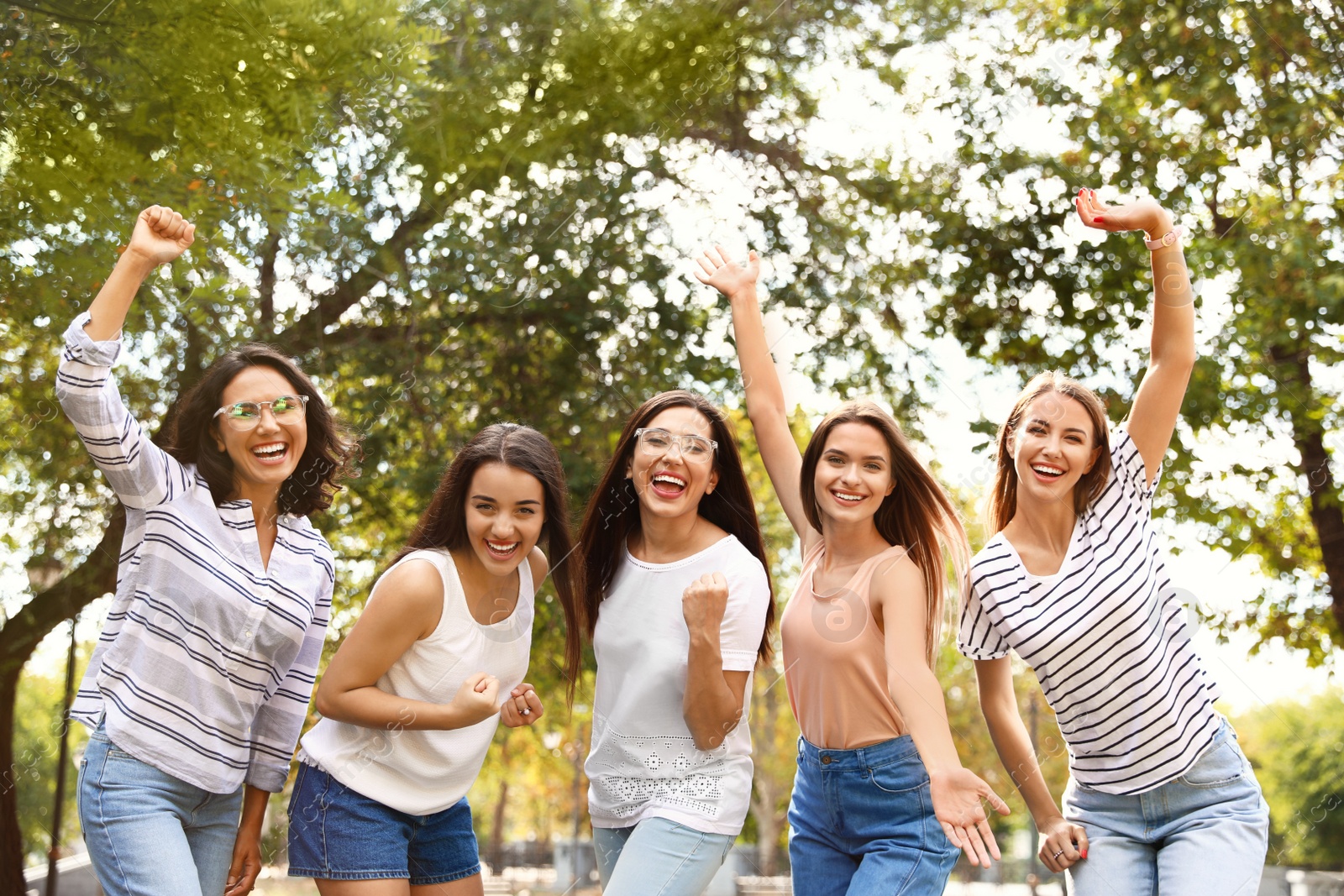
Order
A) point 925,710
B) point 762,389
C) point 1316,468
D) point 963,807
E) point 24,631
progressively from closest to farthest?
point 963,807
point 925,710
point 762,389
point 24,631
point 1316,468

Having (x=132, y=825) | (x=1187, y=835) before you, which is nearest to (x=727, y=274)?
(x=1187, y=835)

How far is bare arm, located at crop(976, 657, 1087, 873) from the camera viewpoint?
2.15m

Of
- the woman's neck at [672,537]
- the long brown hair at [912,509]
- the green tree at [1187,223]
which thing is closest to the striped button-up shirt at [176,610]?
the woman's neck at [672,537]

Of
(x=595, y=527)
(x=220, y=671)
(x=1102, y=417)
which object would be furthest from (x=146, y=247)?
(x=1102, y=417)

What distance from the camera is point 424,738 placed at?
2135 mm

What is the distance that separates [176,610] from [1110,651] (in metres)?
1.77

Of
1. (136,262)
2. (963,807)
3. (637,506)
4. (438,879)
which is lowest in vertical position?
(438,879)

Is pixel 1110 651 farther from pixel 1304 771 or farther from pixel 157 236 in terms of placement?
pixel 1304 771

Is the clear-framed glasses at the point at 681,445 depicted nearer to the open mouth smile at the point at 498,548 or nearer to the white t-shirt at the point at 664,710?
the white t-shirt at the point at 664,710

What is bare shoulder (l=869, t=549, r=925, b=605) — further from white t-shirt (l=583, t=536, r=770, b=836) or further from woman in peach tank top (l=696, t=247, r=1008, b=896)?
white t-shirt (l=583, t=536, r=770, b=836)

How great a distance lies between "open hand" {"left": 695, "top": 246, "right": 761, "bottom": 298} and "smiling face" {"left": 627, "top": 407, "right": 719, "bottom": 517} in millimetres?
537

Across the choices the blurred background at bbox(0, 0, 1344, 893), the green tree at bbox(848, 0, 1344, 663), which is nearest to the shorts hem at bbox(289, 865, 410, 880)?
the blurred background at bbox(0, 0, 1344, 893)

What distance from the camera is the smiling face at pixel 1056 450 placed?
7.32 ft

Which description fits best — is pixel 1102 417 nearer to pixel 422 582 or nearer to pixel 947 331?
pixel 422 582
